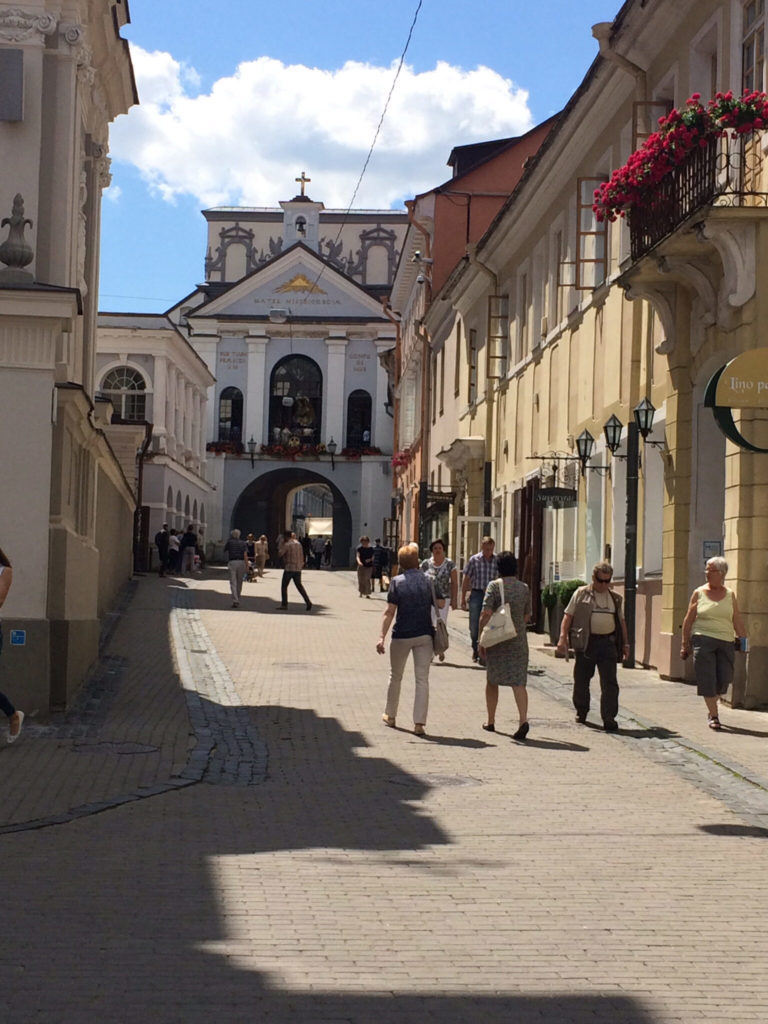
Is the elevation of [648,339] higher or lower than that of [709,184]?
lower

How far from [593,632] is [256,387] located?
5780 centimetres

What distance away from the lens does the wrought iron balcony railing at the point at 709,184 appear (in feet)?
53.6

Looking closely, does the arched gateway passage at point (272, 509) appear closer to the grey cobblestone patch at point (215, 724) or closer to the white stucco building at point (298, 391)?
the white stucco building at point (298, 391)

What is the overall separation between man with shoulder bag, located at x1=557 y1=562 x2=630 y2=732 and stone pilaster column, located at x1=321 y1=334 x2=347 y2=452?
56761mm

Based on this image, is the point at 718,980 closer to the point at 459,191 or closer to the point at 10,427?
the point at 10,427

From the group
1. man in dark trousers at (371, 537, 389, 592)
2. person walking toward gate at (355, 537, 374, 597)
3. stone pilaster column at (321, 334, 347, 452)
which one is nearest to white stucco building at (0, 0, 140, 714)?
person walking toward gate at (355, 537, 374, 597)

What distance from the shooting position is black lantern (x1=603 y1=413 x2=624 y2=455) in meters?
21.2

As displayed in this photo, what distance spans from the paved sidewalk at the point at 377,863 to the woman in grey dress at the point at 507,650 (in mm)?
470

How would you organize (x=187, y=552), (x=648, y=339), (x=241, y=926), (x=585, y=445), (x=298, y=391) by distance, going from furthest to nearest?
1. (x=298, y=391)
2. (x=187, y=552)
3. (x=585, y=445)
4. (x=648, y=339)
5. (x=241, y=926)

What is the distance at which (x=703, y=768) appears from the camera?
12711mm

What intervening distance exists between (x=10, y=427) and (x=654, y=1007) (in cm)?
1033

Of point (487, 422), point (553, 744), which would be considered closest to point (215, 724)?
point (553, 744)

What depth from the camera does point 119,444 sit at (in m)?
39.0

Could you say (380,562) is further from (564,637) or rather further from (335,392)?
(335,392)
